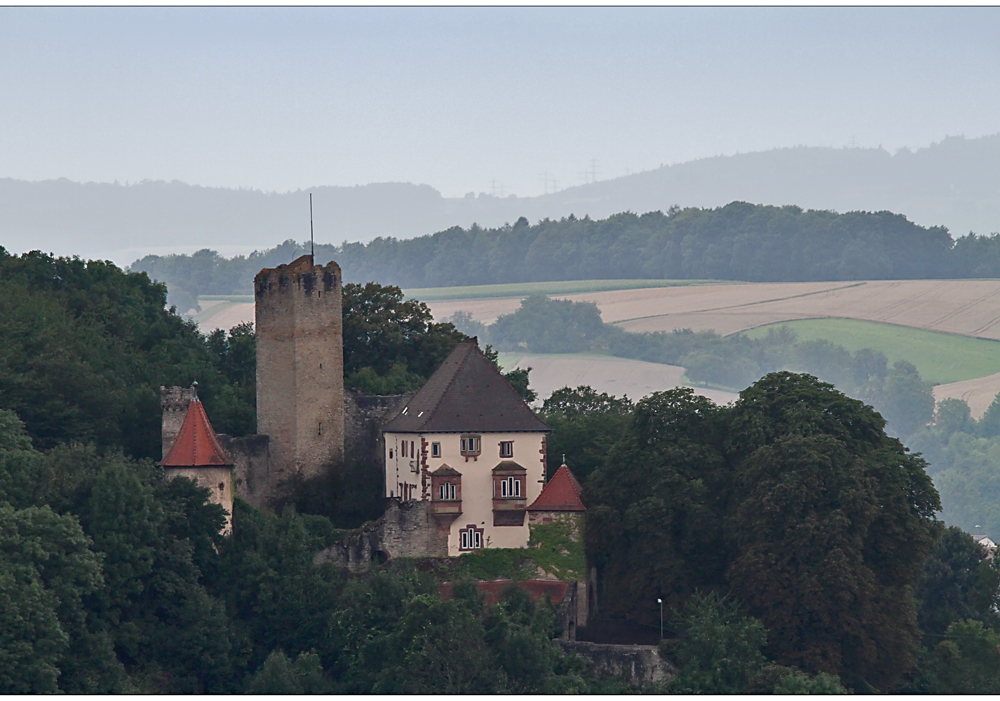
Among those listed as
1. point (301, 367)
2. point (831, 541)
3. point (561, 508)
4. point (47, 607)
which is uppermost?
point (301, 367)

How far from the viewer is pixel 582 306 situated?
628ft

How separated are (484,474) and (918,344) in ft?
419

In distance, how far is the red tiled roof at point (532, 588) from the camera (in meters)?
64.7

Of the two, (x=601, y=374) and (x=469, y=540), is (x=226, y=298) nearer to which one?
(x=601, y=374)

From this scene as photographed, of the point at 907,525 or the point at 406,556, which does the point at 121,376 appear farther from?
the point at 907,525

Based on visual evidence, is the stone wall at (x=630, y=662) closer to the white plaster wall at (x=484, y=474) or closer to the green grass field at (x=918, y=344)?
the white plaster wall at (x=484, y=474)

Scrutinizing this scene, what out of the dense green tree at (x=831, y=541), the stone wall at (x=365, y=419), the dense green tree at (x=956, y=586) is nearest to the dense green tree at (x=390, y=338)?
the stone wall at (x=365, y=419)

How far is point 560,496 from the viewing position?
66625mm

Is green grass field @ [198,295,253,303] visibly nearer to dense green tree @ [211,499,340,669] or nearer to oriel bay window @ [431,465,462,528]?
oriel bay window @ [431,465,462,528]

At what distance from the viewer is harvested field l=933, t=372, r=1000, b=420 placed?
625 ft

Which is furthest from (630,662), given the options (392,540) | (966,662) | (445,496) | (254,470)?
(254,470)

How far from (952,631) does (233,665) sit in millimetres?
23434

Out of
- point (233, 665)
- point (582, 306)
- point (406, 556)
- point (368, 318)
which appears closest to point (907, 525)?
point (406, 556)

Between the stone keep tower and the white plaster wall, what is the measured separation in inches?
164
